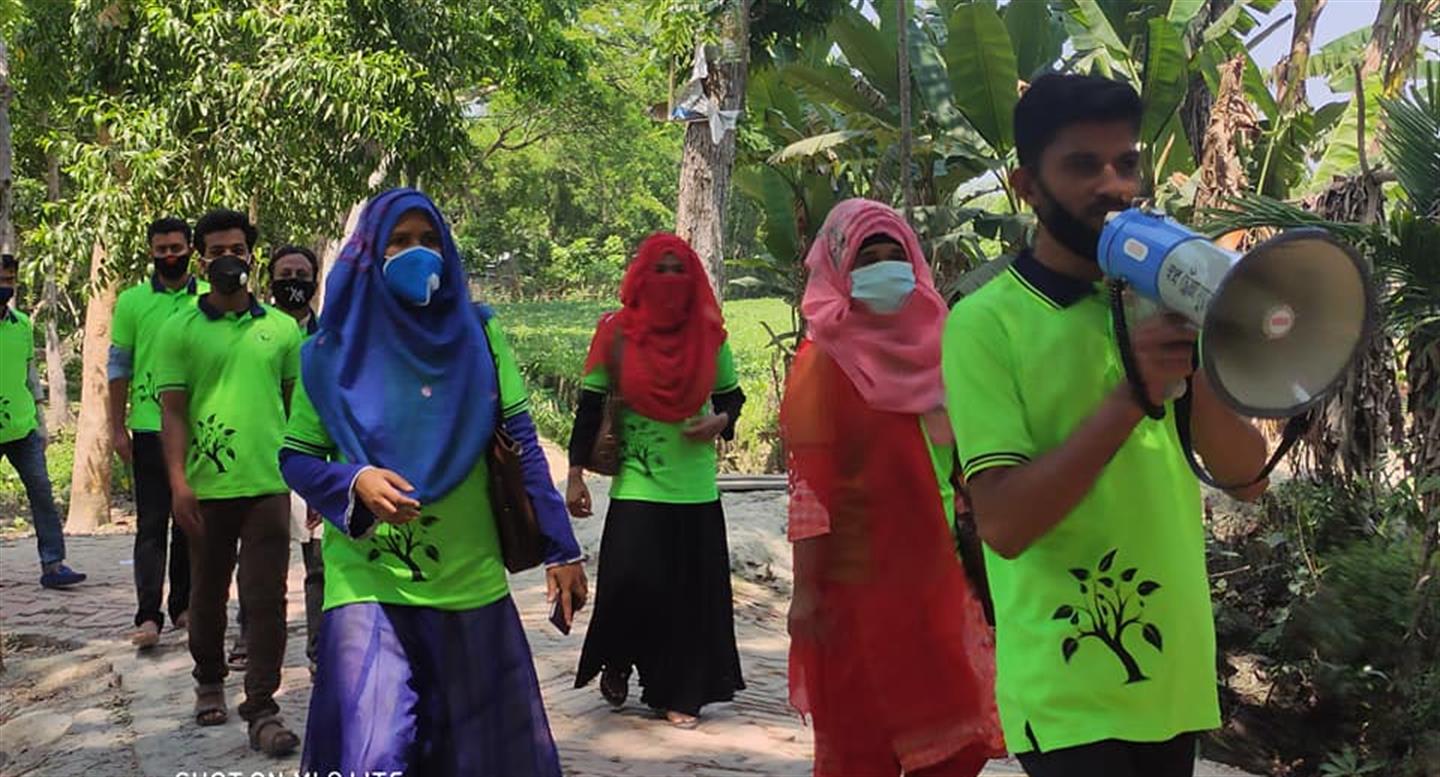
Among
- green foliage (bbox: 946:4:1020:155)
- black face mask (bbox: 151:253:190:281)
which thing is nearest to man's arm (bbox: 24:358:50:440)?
black face mask (bbox: 151:253:190:281)

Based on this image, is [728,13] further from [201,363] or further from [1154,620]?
[1154,620]

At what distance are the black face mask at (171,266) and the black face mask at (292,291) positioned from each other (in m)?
0.66

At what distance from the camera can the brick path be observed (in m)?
5.19

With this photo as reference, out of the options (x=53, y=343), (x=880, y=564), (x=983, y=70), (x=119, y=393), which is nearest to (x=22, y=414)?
(x=119, y=393)

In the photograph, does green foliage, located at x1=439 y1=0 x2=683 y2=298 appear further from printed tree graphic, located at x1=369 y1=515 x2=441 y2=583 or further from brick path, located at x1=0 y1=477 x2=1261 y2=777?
printed tree graphic, located at x1=369 y1=515 x2=441 y2=583

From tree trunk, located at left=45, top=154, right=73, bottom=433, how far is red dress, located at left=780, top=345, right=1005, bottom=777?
583 inches

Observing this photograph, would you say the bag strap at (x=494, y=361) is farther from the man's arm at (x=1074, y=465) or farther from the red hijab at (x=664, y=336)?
the red hijab at (x=664, y=336)

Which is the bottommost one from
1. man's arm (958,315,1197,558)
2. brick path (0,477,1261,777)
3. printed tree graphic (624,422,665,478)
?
brick path (0,477,1261,777)

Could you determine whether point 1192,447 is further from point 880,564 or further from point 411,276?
point 411,276

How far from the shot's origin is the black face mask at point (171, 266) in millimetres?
6453

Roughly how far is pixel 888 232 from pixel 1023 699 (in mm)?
1700

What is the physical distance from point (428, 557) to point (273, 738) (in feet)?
6.71

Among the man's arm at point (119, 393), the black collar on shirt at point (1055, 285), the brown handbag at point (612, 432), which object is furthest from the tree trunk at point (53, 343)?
the black collar on shirt at point (1055, 285)

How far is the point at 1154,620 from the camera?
2287 mm
